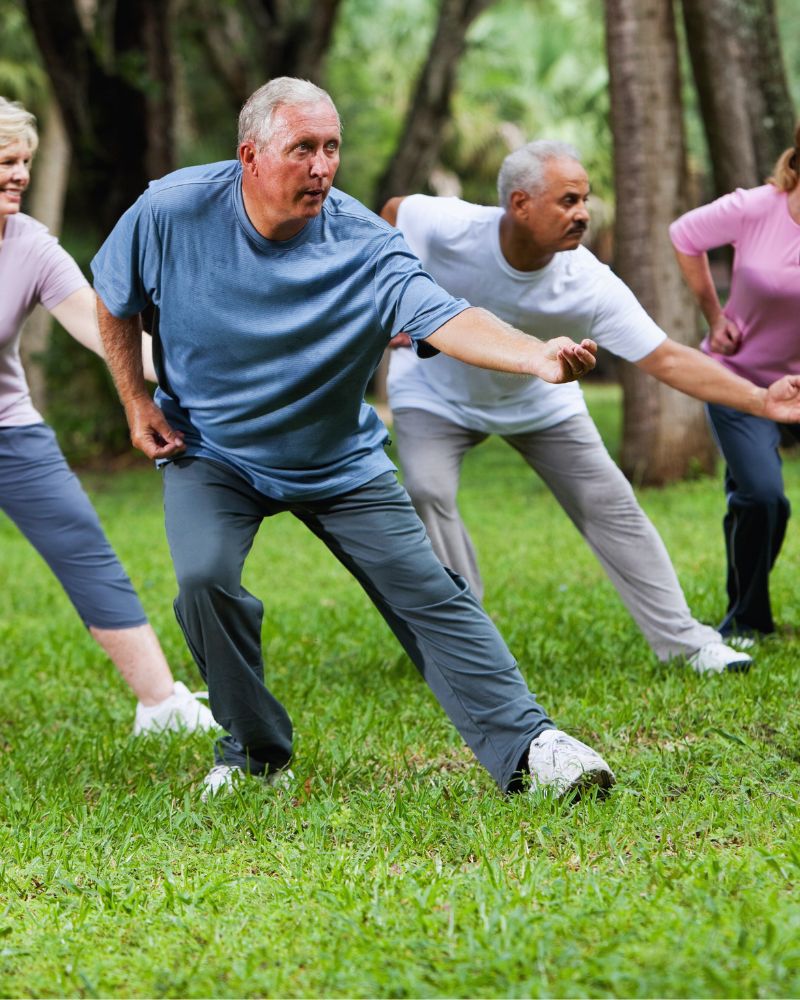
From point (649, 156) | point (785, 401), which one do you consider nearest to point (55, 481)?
point (785, 401)

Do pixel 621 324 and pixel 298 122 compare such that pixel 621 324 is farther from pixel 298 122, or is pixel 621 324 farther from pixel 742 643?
pixel 742 643

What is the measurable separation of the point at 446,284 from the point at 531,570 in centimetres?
397

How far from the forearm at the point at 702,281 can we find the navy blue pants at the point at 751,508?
42cm

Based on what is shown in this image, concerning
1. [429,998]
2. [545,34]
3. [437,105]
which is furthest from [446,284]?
[545,34]

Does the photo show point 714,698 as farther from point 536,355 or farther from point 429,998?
point 429,998

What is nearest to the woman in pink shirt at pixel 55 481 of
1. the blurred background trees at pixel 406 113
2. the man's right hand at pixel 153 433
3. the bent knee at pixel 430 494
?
the man's right hand at pixel 153 433

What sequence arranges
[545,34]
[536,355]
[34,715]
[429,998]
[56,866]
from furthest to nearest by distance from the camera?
[545,34]
[34,715]
[56,866]
[536,355]
[429,998]

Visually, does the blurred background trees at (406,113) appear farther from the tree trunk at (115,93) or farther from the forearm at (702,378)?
the forearm at (702,378)

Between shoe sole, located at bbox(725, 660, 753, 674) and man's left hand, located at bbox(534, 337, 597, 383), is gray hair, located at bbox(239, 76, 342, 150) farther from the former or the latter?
shoe sole, located at bbox(725, 660, 753, 674)

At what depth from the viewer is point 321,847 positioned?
13.6 feet

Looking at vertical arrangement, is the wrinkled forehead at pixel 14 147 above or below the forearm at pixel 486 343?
above

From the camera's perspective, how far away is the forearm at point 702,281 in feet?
20.8

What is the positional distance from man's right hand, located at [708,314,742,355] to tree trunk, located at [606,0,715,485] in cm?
656

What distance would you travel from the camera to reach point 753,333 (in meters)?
6.16
